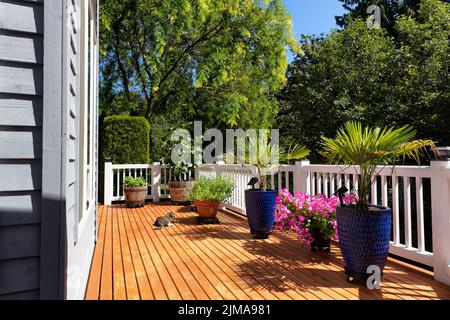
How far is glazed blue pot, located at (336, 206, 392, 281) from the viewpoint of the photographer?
219 centimetres

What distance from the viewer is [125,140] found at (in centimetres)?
740

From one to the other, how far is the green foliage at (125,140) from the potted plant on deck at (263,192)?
414 cm

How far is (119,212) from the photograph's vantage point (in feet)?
19.0

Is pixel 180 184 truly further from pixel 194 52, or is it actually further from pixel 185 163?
pixel 194 52

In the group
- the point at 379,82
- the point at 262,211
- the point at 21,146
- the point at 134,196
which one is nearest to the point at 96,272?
the point at 21,146

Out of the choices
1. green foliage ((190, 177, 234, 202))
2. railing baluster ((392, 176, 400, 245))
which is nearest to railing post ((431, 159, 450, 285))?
railing baluster ((392, 176, 400, 245))

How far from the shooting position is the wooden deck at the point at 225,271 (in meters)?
2.16

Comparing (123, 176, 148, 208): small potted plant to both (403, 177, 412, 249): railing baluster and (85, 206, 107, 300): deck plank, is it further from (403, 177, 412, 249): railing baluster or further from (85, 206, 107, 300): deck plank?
(403, 177, 412, 249): railing baluster

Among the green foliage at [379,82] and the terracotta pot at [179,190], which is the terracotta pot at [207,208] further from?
the green foliage at [379,82]

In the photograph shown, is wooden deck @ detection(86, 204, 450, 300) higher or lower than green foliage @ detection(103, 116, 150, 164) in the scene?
lower

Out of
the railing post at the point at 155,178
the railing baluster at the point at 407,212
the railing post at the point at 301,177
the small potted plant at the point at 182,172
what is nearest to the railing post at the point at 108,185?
the railing post at the point at 155,178

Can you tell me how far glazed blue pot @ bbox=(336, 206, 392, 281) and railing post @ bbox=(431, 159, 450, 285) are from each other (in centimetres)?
42

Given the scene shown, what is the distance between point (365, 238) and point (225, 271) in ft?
3.93
